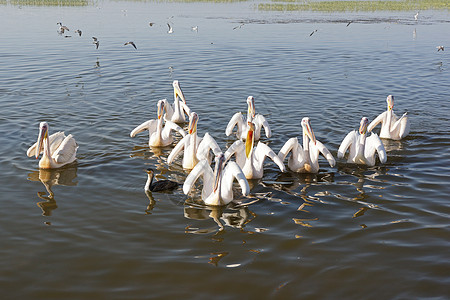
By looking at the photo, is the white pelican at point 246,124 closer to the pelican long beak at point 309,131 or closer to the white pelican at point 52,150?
the pelican long beak at point 309,131

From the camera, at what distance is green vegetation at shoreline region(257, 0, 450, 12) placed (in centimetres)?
4015

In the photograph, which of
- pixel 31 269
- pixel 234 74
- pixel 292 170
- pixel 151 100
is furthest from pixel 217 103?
pixel 31 269

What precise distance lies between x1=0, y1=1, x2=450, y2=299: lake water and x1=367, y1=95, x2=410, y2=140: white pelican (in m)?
0.25

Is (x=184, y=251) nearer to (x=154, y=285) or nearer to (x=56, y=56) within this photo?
(x=154, y=285)

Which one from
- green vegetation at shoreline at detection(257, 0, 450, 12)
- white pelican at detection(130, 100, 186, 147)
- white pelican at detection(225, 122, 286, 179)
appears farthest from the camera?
green vegetation at shoreline at detection(257, 0, 450, 12)

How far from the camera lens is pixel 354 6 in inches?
1649

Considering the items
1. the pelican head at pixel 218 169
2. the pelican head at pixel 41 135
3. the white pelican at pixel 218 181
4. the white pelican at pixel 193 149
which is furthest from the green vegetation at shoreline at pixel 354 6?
the pelican head at pixel 218 169

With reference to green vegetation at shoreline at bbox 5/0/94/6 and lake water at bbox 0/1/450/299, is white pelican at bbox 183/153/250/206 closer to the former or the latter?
lake water at bbox 0/1/450/299

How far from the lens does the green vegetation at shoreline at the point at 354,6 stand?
4015 cm

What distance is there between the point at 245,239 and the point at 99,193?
274cm

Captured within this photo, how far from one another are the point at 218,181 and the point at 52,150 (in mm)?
3626

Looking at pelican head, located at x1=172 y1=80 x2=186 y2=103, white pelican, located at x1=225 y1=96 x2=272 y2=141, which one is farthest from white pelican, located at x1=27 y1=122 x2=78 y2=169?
pelican head, located at x1=172 y1=80 x2=186 y2=103

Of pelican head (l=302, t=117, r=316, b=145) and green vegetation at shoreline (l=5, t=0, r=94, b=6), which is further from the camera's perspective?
green vegetation at shoreline (l=5, t=0, r=94, b=6)

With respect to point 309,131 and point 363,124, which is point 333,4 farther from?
point 309,131
